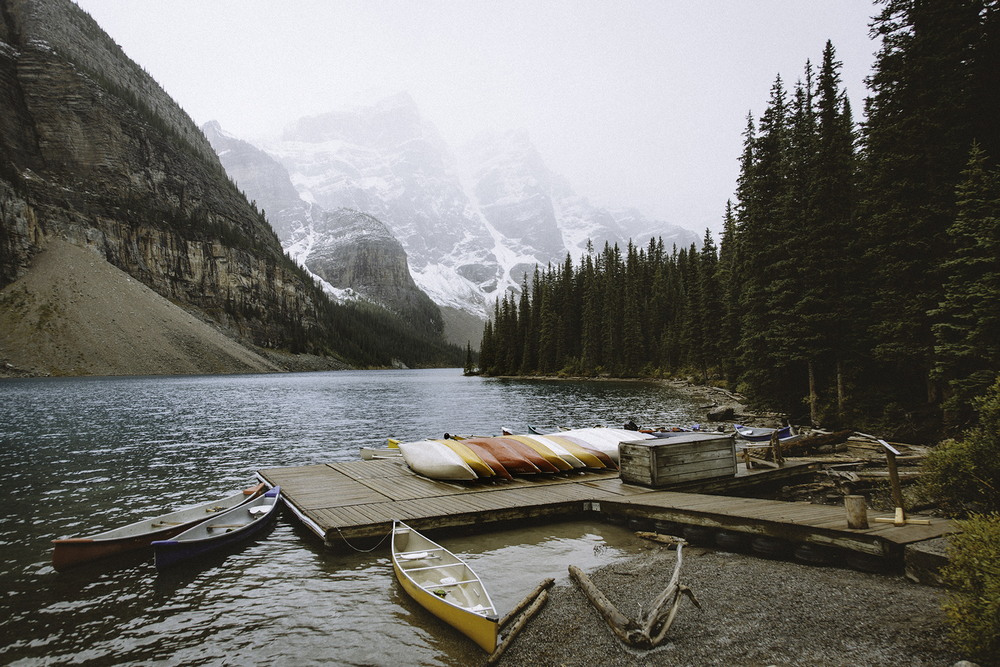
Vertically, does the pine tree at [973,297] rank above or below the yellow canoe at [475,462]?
above

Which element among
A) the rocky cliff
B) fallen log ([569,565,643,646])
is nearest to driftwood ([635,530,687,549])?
fallen log ([569,565,643,646])

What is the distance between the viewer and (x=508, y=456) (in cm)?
1912

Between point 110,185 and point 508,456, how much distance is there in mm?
176200

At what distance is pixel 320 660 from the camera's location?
8.40 meters

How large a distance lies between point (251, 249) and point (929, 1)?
20097 cm

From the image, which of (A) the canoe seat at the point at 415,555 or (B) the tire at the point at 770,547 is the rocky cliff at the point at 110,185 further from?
(B) the tire at the point at 770,547

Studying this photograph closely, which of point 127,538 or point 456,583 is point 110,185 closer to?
point 127,538

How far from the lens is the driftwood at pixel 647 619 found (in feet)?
26.7

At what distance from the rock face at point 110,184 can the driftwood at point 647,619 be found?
136242 millimetres

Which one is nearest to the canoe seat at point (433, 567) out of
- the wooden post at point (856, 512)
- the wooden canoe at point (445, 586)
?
the wooden canoe at point (445, 586)

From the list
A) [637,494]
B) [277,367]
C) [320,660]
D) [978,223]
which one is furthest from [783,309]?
[277,367]

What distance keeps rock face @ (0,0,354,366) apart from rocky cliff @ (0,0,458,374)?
0.35 m

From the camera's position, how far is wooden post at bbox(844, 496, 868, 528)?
35.5 ft

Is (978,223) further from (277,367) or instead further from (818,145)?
(277,367)
